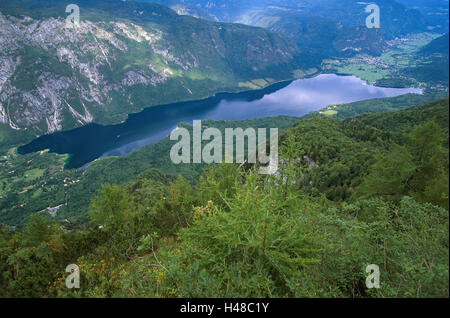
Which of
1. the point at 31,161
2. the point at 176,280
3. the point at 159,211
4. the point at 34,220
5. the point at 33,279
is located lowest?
the point at 31,161

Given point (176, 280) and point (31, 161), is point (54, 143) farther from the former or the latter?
point (176, 280)

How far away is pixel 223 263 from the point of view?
555cm

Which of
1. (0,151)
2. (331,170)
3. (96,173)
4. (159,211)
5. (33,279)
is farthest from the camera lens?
(0,151)

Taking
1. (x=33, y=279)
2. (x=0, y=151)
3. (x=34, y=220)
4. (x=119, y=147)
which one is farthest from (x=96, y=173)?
(x=33, y=279)

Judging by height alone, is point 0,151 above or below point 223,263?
below

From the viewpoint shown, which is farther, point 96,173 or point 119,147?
point 119,147

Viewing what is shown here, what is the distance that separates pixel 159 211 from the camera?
2031 centimetres

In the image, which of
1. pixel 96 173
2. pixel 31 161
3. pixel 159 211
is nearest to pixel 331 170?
pixel 159 211

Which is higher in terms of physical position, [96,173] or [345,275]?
[345,275]

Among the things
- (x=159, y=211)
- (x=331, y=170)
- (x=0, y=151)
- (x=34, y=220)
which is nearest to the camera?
(x=159, y=211)

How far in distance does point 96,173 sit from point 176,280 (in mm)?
152222
